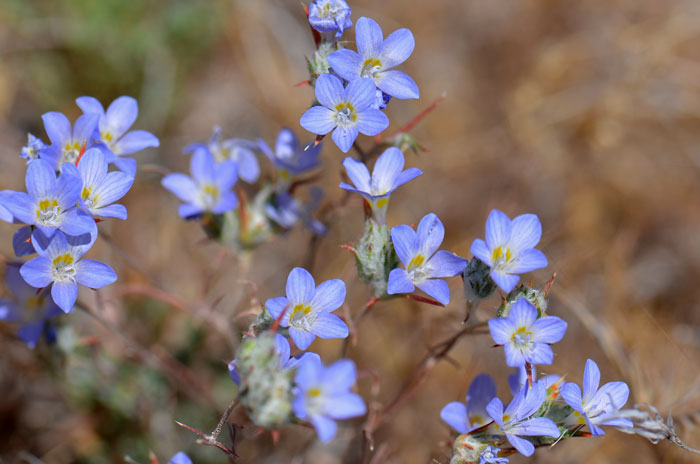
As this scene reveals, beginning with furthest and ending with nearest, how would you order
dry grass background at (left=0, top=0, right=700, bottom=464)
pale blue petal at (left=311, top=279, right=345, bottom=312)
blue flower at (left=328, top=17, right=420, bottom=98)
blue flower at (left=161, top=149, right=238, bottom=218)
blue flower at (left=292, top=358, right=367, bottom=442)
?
dry grass background at (left=0, top=0, right=700, bottom=464)
blue flower at (left=161, top=149, right=238, bottom=218)
blue flower at (left=328, top=17, right=420, bottom=98)
pale blue petal at (left=311, top=279, right=345, bottom=312)
blue flower at (left=292, top=358, right=367, bottom=442)

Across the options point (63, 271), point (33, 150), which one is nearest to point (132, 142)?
point (33, 150)

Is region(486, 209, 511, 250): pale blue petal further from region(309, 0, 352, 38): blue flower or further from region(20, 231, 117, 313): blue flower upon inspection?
region(20, 231, 117, 313): blue flower

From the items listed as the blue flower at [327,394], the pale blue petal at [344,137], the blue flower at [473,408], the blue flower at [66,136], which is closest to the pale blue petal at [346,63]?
the pale blue petal at [344,137]

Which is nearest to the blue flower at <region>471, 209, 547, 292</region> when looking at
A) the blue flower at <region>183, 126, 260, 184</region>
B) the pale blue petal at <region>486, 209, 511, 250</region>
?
the pale blue petal at <region>486, 209, 511, 250</region>

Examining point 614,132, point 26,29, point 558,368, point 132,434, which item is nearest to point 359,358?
point 558,368

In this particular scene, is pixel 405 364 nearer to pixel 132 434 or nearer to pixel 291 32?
pixel 132 434

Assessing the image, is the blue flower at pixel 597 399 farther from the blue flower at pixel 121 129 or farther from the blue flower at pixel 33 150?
the blue flower at pixel 33 150

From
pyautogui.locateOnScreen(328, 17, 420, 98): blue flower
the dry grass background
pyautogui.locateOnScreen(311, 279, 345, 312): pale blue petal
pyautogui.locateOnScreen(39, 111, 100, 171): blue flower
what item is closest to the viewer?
pyautogui.locateOnScreen(311, 279, 345, 312): pale blue petal
